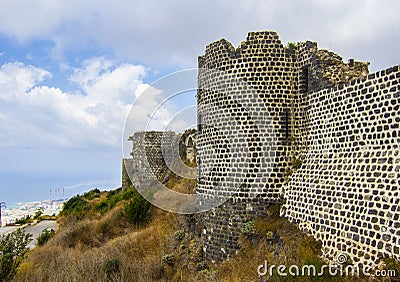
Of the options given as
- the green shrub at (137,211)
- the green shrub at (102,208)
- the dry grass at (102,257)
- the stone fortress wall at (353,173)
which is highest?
the stone fortress wall at (353,173)

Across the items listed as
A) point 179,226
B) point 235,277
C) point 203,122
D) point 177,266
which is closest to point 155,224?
point 179,226

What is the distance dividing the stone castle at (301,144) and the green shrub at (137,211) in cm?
681

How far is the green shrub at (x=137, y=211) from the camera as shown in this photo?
19.4 meters

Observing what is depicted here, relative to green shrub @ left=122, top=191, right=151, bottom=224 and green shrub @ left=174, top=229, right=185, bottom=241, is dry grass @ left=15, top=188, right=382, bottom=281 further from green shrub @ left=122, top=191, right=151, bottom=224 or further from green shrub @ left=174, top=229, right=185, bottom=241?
green shrub @ left=122, top=191, right=151, bottom=224

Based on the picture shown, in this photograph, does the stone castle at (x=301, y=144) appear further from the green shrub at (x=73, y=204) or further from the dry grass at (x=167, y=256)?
the green shrub at (x=73, y=204)

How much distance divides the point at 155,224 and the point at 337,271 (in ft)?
34.5

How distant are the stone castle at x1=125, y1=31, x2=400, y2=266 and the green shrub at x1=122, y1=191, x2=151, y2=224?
6813 millimetres

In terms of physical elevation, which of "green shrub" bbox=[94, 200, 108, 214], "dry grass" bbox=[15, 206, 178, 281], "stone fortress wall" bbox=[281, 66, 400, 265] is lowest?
"dry grass" bbox=[15, 206, 178, 281]

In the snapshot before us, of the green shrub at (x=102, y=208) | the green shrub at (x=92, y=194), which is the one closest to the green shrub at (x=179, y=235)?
the green shrub at (x=102, y=208)

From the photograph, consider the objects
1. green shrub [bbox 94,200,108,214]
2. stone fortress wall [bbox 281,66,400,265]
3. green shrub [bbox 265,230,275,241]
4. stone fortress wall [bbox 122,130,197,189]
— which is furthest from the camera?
green shrub [bbox 94,200,108,214]

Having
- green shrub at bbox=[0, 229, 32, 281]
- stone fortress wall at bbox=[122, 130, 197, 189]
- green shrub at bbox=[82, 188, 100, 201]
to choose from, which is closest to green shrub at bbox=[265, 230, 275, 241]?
green shrub at bbox=[0, 229, 32, 281]

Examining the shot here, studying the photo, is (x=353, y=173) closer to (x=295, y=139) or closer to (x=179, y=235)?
(x=295, y=139)

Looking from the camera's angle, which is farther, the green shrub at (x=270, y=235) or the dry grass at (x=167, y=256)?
the green shrub at (x=270, y=235)

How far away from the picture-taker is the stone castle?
8.30 meters
